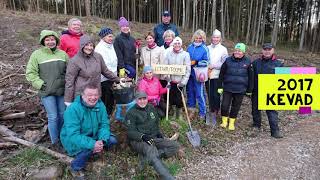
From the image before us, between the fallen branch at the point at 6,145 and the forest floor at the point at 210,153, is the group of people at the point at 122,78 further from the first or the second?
the fallen branch at the point at 6,145

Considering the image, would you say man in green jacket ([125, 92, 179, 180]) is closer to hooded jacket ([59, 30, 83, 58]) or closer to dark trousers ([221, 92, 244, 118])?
hooded jacket ([59, 30, 83, 58])

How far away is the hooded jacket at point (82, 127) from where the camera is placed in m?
4.72

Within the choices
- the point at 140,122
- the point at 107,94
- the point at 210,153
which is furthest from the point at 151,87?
the point at 210,153

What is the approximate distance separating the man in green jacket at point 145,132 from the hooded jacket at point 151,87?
34.9 inches

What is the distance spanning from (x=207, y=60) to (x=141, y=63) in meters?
1.47

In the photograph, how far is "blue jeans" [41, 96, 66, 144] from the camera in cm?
527

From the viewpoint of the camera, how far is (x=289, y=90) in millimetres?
6453

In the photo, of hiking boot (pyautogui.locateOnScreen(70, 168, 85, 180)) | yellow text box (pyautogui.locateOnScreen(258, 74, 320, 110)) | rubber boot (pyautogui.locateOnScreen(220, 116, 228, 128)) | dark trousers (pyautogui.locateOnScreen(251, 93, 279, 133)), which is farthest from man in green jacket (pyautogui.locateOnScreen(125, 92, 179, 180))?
dark trousers (pyautogui.locateOnScreen(251, 93, 279, 133))

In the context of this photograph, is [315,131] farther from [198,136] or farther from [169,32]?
[169,32]

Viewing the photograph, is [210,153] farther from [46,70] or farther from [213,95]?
[46,70]

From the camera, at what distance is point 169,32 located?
698 centimetres

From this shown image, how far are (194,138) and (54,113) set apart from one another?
108 inches

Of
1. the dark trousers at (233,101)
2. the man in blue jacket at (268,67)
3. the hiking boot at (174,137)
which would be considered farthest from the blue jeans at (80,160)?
the man in blue jacket at (268,67)

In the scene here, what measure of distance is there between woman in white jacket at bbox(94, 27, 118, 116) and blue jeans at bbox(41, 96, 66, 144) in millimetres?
940
